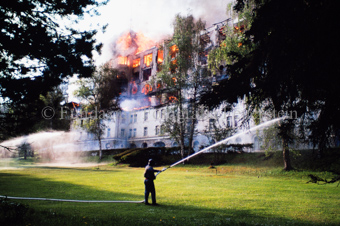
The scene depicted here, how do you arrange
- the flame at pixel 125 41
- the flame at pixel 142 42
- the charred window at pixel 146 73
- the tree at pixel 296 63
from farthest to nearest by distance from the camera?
the flame at pixel 125 41 → the flame at pixel 142 42 → the charred window at pixel 146 73 → the tree at pixel 296 63

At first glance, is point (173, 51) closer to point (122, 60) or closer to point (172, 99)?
point (172, 99)

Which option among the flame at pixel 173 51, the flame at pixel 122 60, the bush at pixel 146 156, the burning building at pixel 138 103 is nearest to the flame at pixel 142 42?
the burning building at pixel 138 103

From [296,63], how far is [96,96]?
44.3 m

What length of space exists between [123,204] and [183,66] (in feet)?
83.7

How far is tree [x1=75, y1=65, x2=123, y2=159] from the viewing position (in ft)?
140

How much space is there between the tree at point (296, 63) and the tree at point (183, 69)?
1048 inches

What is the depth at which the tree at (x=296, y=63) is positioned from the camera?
4.10 metres

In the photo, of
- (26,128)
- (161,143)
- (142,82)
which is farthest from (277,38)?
(142,82)

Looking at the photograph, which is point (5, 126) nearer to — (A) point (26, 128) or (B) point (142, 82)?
(A) point (26, 128)

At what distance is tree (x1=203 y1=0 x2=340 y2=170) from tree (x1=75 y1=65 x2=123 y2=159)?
3993 cm

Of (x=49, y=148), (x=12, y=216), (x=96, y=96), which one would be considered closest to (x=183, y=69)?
(x=96, y=96)

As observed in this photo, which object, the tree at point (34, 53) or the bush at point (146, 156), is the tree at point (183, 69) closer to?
the bush at point (146, 156)

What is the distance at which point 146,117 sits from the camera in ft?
197

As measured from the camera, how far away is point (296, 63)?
177 inches
